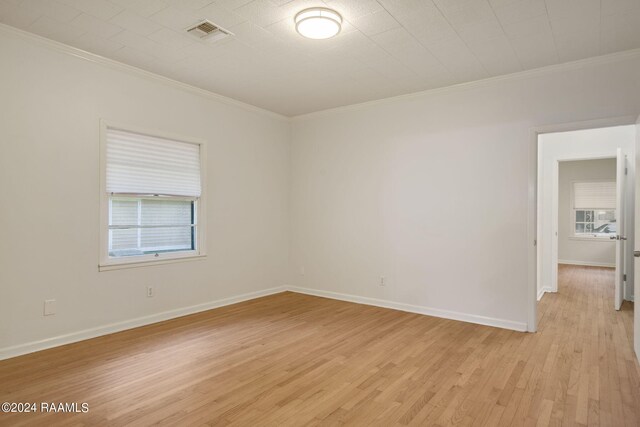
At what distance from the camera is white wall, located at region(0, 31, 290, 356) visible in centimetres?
319

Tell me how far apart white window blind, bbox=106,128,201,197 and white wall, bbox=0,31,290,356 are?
17 centimetres

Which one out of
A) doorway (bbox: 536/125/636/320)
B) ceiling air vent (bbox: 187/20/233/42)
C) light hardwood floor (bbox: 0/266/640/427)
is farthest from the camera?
doorway (bbox: 536/125/636/320)

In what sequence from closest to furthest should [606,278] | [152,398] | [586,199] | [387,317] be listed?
1. [152,398]
2. [387,317]
3. [606,278]
4. [586,199]

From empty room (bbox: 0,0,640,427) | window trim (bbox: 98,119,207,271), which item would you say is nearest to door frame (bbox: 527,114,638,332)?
empty room (bbox: 0,0,640,427)

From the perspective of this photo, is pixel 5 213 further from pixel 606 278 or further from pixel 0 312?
pixel 606 278

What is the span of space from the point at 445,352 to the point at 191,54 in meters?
3.70

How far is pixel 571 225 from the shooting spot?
972cm

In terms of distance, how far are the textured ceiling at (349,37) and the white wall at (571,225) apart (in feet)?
23.9

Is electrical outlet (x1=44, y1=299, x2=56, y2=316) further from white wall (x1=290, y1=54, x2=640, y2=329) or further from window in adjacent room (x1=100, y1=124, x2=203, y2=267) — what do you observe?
white wall (x1=290, y1=54, x2=640, y2=329)

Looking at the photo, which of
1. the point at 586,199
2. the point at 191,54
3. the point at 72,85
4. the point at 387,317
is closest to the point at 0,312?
the point at 72,85

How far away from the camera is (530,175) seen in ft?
13.0

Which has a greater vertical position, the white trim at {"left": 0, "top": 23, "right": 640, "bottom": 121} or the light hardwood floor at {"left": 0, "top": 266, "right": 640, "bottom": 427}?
the white trim at {"left": 0, "top": 23, "right": 640, "bottom": 121}

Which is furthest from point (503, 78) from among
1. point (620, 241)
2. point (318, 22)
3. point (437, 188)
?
point (620, 241)

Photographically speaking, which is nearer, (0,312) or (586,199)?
(0,312)
